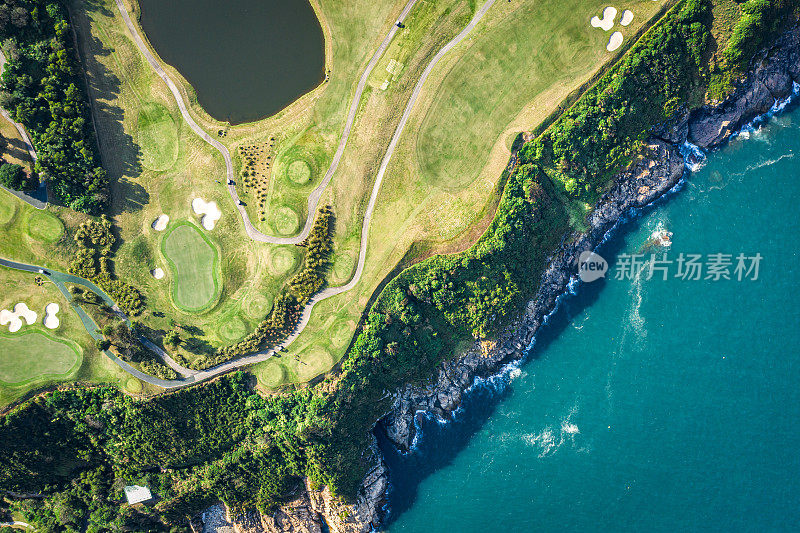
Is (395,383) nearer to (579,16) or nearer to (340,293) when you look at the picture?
(340,293)

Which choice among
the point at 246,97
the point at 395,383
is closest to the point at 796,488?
the point at 395,383

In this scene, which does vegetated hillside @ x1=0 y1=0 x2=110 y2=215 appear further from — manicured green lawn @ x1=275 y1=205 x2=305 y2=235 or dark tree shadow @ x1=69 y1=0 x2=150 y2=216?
manicured green lawn @ x1=275 y1=205 x2=305 y2=235

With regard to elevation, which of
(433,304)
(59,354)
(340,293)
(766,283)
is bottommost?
(766,283)

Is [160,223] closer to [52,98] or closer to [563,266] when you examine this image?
[52,98]

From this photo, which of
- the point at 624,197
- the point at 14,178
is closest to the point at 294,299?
the point at 14,178

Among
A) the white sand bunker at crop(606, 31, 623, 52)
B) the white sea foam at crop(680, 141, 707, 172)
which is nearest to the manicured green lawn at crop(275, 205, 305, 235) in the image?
the white sand bunker at crop(606, 31, 623, 52)

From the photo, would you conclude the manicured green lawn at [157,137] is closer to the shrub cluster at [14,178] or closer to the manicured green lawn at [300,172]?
the shrub cluster at [14,178]
